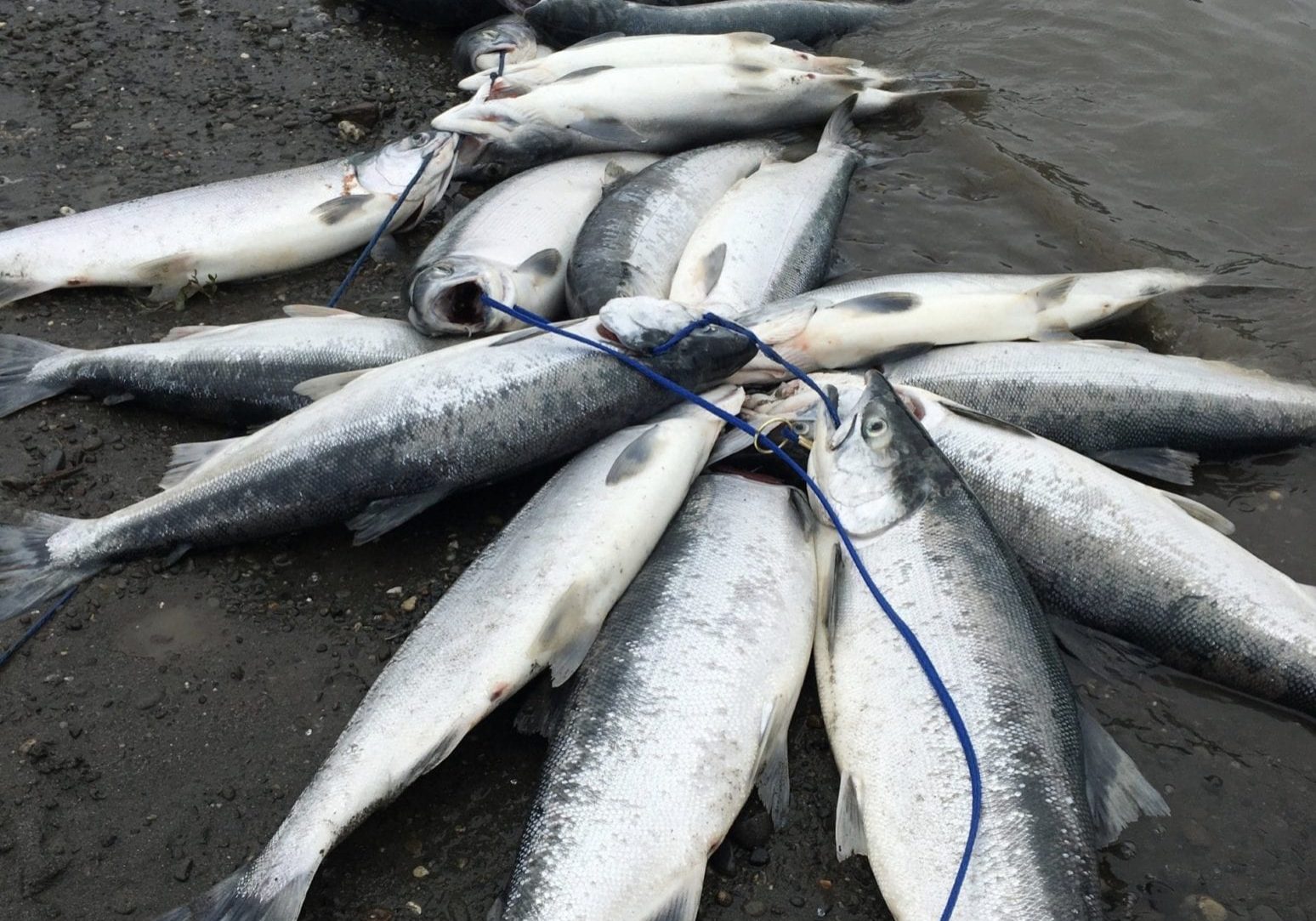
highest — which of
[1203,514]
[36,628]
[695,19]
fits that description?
[695,19]

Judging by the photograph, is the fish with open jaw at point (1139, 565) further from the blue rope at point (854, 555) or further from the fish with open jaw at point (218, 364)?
the fish with open jaw at point (218, 364)

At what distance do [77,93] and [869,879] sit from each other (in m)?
7.89

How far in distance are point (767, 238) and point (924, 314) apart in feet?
3.70

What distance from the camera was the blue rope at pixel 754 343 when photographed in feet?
14.3

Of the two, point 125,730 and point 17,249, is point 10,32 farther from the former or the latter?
point 125,730

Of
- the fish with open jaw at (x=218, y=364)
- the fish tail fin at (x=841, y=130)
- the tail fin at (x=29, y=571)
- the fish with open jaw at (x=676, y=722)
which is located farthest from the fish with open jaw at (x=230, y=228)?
the fish with open jaw at (x=676, y=722)

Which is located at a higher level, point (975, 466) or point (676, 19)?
point (676, 19)

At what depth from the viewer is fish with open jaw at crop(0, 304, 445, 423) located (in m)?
4.92

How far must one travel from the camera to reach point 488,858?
3.51m

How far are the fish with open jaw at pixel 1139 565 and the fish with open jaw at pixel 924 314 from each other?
687mm

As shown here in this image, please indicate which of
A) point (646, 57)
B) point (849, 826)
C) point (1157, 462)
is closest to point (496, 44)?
point (646, 57)

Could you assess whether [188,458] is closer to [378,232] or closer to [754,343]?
[378,232]

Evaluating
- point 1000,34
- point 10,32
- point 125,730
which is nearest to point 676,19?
point 1000,34

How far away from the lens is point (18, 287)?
5.73 metres
